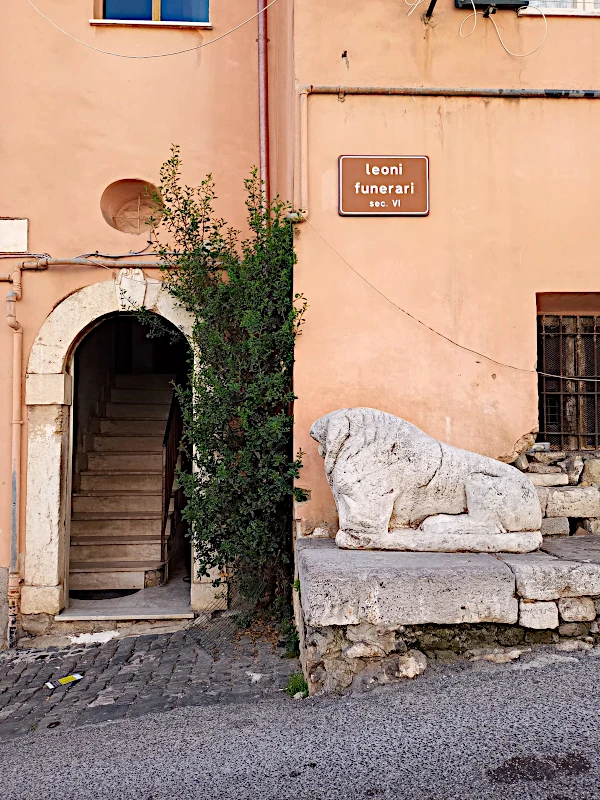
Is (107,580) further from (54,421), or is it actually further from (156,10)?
(156,10)

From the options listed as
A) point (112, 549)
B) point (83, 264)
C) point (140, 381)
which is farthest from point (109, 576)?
point (140, 381)

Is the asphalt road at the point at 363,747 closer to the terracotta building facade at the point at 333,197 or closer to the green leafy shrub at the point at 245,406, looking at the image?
the green leafy shrub at the point at 245,406

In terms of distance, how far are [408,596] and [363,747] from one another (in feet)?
2.95

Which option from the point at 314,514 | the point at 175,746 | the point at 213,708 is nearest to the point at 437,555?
the point at 314,514

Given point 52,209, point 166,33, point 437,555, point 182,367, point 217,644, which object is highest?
point 166,33

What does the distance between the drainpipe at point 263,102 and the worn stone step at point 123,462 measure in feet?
12.5

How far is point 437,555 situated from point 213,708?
65.6 inches

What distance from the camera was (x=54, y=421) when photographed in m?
5.89

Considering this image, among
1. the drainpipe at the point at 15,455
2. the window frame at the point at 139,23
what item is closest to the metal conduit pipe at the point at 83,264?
the drainpipe at the point at 15,455

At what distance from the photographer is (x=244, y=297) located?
517cm

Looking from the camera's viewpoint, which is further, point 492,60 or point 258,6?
point 258,6

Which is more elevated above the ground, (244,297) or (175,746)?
(244,297)

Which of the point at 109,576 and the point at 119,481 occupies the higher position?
the point at 119,481

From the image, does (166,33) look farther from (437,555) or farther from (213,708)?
(213,708)
